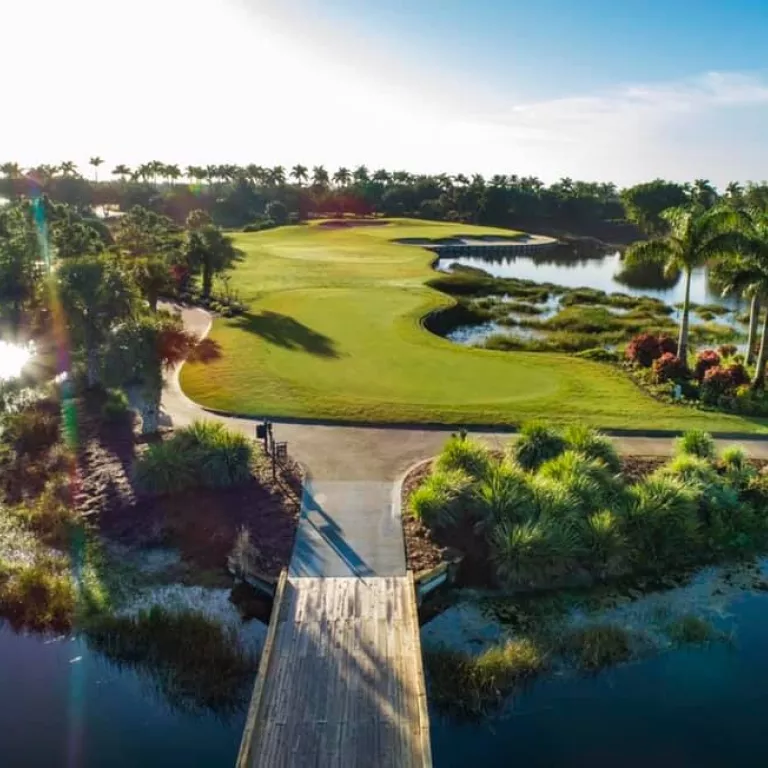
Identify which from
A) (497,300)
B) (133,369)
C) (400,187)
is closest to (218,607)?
(133,369)

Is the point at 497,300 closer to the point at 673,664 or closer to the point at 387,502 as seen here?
the point at 387,502

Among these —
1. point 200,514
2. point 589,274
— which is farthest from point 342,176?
point 200,514

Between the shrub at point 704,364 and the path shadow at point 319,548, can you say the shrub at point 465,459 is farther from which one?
the shrub at point 704,364

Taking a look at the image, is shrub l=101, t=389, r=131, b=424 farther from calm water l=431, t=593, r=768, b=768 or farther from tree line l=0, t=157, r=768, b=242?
tree line l=0, t=157, r=768, b=242

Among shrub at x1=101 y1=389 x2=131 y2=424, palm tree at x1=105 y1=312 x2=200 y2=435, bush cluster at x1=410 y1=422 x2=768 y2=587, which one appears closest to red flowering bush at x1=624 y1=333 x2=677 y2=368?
bush cluster at x1=410 y1=422 x2=768 y2=587

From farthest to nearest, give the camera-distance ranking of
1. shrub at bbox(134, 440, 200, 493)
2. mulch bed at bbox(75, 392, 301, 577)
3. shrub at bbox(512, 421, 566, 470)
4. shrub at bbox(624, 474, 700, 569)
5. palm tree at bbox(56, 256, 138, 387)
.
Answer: palm tree at bbox(56, 256, 138, 387), shrub at bbox(512, 421, 566, 470), shrub at bbox(134, 440, 200, 493), shrub at bbox(624, 474, 700, 569), mulch bed at bbox(75, 392, 301, 577)

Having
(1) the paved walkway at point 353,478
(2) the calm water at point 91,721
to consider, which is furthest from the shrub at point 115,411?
(2) the calm water at point 91,721
